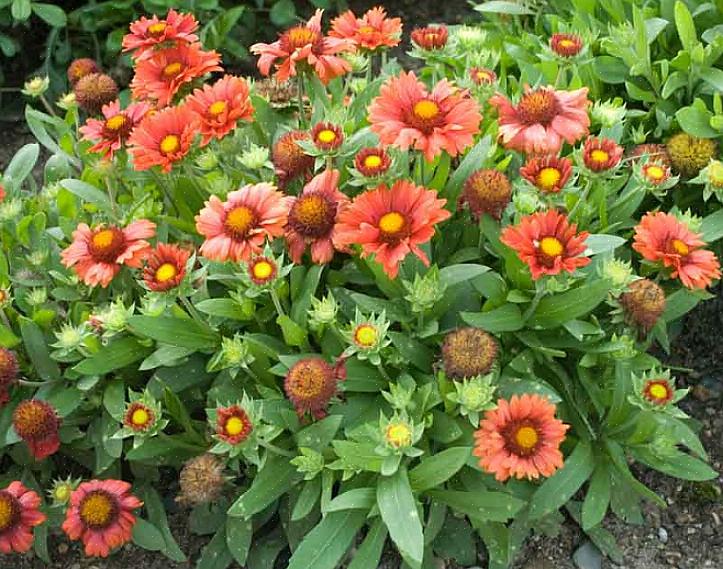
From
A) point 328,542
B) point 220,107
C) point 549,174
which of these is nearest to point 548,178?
point 549,174

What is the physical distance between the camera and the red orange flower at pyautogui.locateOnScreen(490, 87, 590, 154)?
1.93 m

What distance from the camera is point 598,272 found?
197cm

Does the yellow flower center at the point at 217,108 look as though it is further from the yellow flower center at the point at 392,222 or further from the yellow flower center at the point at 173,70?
the yellow flower center at the point at 392,222

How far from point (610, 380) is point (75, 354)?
121 cm

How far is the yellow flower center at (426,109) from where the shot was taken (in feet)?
6.12

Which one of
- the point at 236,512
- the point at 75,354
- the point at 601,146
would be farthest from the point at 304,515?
the point at 601,146

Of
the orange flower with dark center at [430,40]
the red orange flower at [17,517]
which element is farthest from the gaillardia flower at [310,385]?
the orange flower with dark center at [430,40]

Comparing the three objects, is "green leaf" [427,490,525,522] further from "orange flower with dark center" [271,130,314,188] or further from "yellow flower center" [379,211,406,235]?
"orange flower with dark center" [271,130,314,188]

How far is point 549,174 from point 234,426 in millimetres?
792

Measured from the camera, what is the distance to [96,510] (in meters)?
1.95

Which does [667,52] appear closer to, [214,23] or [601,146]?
[601,146]

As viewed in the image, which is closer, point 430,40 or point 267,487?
point 267,487

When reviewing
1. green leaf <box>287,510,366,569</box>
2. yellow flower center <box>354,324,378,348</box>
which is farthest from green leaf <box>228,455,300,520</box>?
yellow flower center <box>354,324,378,348</box>

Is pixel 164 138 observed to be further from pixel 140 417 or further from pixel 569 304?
pixel 569 304
